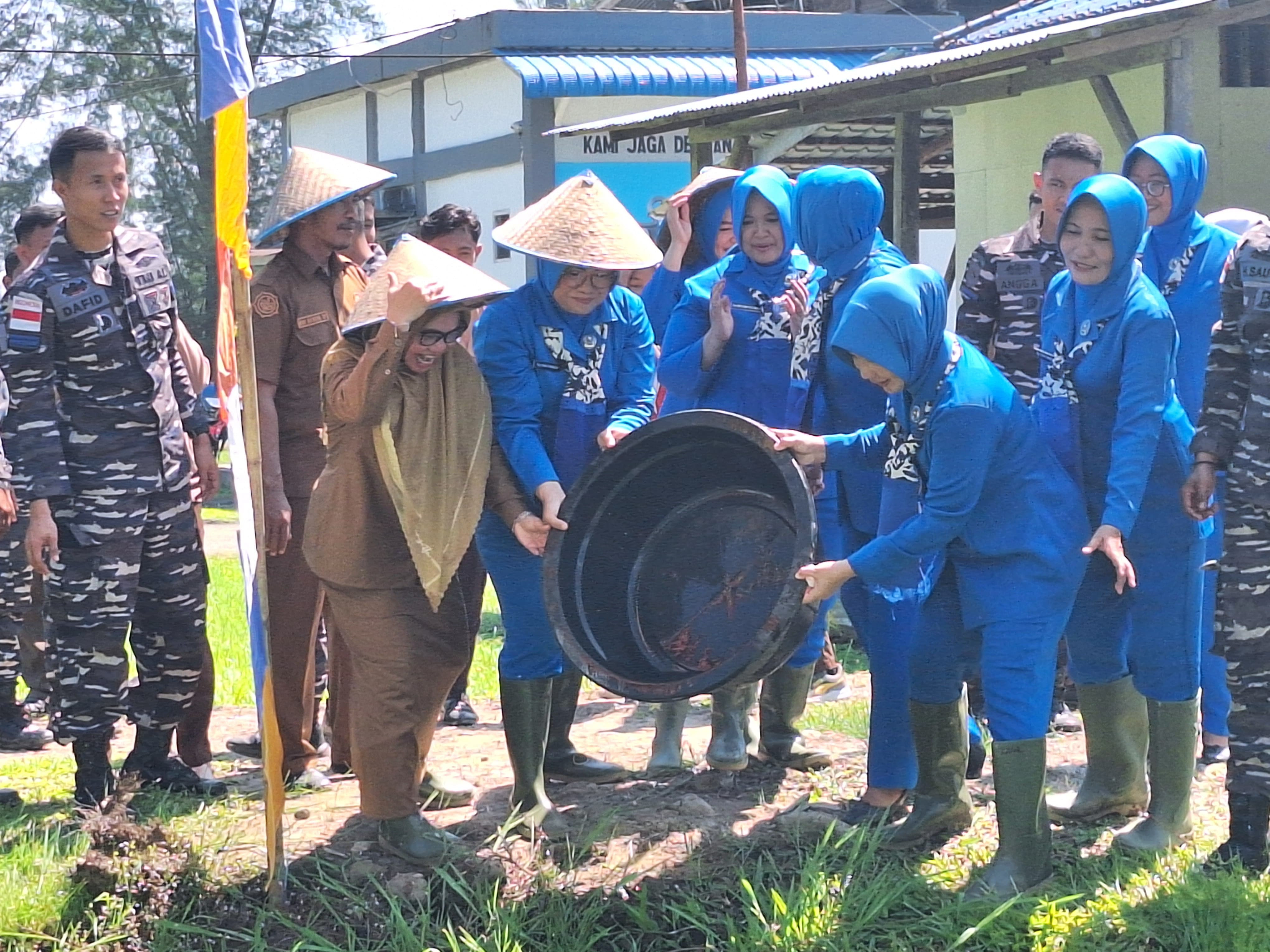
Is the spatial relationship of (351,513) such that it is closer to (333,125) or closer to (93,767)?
(93,767)

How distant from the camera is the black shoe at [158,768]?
5.32m

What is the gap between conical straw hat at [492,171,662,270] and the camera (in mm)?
4645

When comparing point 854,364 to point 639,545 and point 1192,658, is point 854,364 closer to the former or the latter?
point 639,545

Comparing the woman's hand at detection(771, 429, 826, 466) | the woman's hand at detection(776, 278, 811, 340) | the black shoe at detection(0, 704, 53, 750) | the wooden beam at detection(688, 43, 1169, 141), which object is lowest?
the black shoe at detection(0, 704, 53, 750)

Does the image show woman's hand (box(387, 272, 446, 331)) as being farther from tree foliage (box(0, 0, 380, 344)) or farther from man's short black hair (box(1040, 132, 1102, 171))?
tree foliage (box(0, 0, 380, 344))

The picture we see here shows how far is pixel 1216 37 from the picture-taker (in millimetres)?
9938

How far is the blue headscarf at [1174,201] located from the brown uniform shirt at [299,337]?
104 inches

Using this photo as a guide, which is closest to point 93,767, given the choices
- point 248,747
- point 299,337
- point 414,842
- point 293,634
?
point 293,634

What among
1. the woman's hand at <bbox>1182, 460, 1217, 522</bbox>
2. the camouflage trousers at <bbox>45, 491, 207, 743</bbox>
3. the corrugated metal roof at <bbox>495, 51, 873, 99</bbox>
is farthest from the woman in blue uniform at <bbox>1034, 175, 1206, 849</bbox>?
the corrugated metal roof at <bbox>495, 51, 873, 99</bbox>

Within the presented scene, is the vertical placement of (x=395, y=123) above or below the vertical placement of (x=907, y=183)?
above

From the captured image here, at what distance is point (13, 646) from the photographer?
6.49 meters

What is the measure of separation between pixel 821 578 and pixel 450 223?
8.50 ft

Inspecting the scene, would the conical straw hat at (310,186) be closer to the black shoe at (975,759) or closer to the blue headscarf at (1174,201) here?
the blue headscarf at (1174,201)

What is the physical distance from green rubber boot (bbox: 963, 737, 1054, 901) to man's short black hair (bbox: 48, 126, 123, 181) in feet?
10.7
